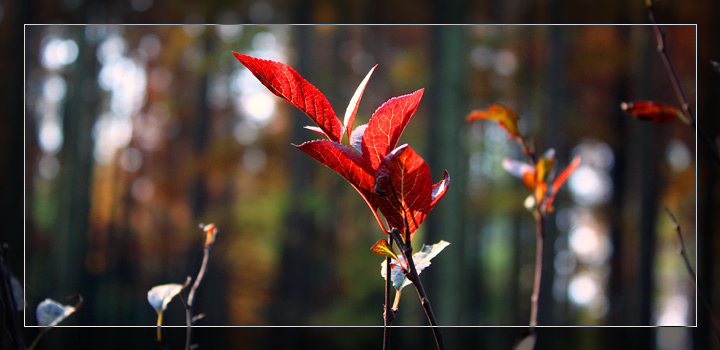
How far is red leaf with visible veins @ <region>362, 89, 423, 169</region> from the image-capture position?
32 centimetres

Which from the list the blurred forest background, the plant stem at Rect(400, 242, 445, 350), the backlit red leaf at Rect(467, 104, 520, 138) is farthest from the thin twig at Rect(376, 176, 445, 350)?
the blurred forest background

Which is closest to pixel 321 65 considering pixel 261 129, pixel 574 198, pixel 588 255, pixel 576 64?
pixel 261 129

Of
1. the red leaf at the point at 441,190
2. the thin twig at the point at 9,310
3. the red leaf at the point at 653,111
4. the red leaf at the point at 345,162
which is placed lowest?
the thin twig at the point at 9,310

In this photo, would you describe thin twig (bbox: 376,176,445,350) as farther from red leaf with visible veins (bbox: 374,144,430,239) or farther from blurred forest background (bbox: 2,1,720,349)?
blurred forest background (bbox: 2,1,720,349)

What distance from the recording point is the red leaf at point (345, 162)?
293 millimetres

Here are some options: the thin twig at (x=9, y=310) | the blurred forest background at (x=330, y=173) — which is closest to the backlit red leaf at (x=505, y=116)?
the thin twig at (x=9, y=310)

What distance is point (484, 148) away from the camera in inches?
217

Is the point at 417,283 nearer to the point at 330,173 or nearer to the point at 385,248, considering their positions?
the point at 385,248

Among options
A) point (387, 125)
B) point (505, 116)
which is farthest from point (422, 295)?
point (505, 116)

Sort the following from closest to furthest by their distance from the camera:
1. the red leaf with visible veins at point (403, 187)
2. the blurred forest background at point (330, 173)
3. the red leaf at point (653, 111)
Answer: the red leaf with visible veins at point (403, 187) → the red leaf at point (653, 111) → the blurred forest background at point (330, 173)

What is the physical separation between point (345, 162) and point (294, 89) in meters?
0.06

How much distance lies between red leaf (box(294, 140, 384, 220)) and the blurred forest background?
347cm

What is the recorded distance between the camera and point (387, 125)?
321 mm

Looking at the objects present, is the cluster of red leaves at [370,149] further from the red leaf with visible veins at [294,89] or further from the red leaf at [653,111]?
the red leaf at [653,111]
